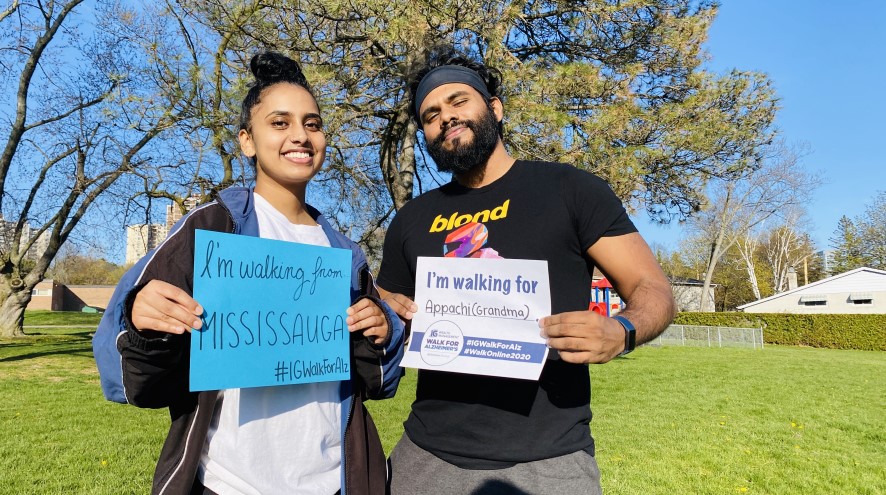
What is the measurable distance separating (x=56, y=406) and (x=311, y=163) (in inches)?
336

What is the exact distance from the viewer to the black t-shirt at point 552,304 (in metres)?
2.02

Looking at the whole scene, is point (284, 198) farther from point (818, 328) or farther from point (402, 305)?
point (818, 328)

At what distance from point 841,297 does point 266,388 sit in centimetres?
5093

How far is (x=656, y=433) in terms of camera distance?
7648 mm

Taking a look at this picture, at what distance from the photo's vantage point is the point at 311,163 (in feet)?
6.70

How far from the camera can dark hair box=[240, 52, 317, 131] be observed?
2100 millimetres

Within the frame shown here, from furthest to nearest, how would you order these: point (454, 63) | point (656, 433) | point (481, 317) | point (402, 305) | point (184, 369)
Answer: point (656, 433) → point (454, 63) → point (402, 305) → point (481, 317) → point (184, 369)

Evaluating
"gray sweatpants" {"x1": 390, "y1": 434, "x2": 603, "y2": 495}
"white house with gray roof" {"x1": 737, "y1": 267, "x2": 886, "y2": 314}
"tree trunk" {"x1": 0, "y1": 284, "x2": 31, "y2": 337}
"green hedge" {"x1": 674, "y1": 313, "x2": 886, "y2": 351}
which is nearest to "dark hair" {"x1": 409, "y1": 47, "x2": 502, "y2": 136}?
"gray sweatpants" {"x1": 390, "y1": 434, "x2": 603, "y2": 495}

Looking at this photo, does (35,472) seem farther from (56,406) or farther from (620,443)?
(620,443)

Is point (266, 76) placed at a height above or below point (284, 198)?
above

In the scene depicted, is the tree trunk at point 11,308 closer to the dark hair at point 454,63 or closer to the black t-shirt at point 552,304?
the dark hair at point 454,63

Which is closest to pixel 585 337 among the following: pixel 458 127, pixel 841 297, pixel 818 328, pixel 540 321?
pixel 540 321

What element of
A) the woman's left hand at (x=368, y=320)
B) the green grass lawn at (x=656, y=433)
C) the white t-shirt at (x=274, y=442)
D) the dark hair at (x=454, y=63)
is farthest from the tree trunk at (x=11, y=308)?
the woman's left hand at (x=368, y=320)

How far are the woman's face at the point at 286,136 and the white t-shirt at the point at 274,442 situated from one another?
207 mm
